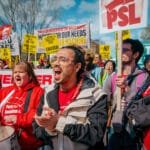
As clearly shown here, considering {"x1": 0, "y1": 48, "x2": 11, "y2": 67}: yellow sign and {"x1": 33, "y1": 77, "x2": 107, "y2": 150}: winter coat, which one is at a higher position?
{"x1": 0, "y1": 48, "x2": 11, "y2": 67}: yellow sign

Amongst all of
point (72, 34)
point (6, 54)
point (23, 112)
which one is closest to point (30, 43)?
point (6, 54)

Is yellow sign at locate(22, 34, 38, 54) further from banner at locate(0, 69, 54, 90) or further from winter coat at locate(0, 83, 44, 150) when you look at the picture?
winter coat at locate(0, 83, 44, 150)

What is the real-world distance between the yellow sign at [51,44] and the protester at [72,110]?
661 cm

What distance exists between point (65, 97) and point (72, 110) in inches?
6.4

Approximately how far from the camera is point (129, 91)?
4.04 m

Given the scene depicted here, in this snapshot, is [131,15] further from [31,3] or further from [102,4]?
[31,3]

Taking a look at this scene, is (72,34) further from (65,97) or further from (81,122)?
(81,122)

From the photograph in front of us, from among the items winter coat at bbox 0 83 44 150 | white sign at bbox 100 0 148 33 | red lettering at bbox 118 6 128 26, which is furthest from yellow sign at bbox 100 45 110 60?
winter coat at bbox 0 83 44 150

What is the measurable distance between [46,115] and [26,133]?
0.94 meters

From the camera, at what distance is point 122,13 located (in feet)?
13.1

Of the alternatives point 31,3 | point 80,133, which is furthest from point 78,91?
point 31,3

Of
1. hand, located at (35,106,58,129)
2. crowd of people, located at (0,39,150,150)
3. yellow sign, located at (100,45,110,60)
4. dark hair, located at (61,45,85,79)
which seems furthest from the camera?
yellow sign, located at (100,45,110,60)

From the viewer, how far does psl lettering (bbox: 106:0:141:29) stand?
3.96 m

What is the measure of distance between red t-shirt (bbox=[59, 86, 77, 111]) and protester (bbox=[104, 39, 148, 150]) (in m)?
0.65
